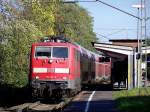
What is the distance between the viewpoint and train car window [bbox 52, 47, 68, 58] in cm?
2998

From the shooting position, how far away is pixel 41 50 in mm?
30156

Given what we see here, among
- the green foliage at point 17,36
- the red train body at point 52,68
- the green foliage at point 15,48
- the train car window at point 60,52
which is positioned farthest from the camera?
the green foliage at point 15,48

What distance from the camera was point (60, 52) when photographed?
30094 mm

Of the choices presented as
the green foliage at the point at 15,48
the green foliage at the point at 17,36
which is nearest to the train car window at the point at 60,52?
the green foliage at the point at 17,36

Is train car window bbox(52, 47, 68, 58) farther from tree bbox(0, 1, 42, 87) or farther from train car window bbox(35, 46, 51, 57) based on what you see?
tree bbox(0, 1, 42, 87)

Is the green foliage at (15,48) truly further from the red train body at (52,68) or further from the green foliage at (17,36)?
the red train body at (52,68)

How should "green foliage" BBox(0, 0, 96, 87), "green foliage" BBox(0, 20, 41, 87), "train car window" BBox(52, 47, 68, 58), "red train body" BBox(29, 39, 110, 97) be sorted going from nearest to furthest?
"red train body" BBox(29, 39, 110, 97)
"train car window" BBox(52, 47, 68, 58)
"green foliage" BBox(0, 0, 96, 87)
"green foliage" BBox(0, 20, 41, 87)

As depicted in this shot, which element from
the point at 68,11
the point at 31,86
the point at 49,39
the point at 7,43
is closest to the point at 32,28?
the point at 7,43

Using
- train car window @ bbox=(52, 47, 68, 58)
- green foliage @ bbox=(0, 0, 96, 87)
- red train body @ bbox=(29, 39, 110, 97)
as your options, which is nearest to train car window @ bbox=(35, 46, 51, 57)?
red train body @ bbox=(29, 39, 110, 97)

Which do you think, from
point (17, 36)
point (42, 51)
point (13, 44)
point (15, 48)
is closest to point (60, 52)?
point (42, 51)

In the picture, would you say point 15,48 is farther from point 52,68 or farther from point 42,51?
point 52,68

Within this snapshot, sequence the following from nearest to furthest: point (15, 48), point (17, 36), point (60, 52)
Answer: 1. point (60, 52)
2. point (17, 36)
3. point (15, 48)

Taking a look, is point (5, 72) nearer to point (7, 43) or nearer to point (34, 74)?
point (7, 43)

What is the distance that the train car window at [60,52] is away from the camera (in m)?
30.0
